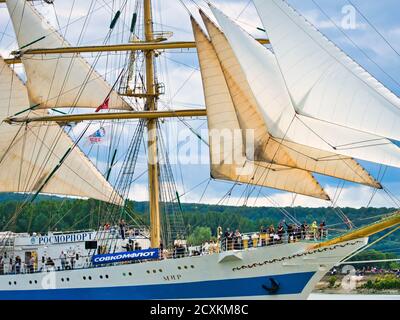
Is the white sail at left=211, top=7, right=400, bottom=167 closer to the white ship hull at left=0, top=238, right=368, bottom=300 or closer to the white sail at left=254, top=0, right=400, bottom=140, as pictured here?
the white sail at left=254, top=0, right=400, bottom=140

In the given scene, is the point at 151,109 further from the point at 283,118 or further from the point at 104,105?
the point at 283,118

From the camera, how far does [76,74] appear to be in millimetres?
61156

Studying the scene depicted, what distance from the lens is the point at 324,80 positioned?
145ft

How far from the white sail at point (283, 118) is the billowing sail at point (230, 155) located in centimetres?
230

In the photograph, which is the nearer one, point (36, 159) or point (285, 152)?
point (285, 152)

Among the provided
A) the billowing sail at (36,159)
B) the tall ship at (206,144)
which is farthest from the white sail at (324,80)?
the billowing sail at (36,159)

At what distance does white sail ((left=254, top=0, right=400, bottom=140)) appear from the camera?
42312 millimetres

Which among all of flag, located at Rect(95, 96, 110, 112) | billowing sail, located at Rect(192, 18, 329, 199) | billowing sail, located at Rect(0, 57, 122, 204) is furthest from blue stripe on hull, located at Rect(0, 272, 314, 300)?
billowing sail, located at Rect(0, 57, 122, 204)

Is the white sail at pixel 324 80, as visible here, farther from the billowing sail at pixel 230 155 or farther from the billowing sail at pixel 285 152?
the billowing sail at pixel 230 155

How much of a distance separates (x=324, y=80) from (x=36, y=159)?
78.7ft

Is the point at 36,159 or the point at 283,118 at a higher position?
the point at 283,118

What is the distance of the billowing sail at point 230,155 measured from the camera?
49.5 metres

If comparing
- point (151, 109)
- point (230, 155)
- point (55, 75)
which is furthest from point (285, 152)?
point (55, 75)
